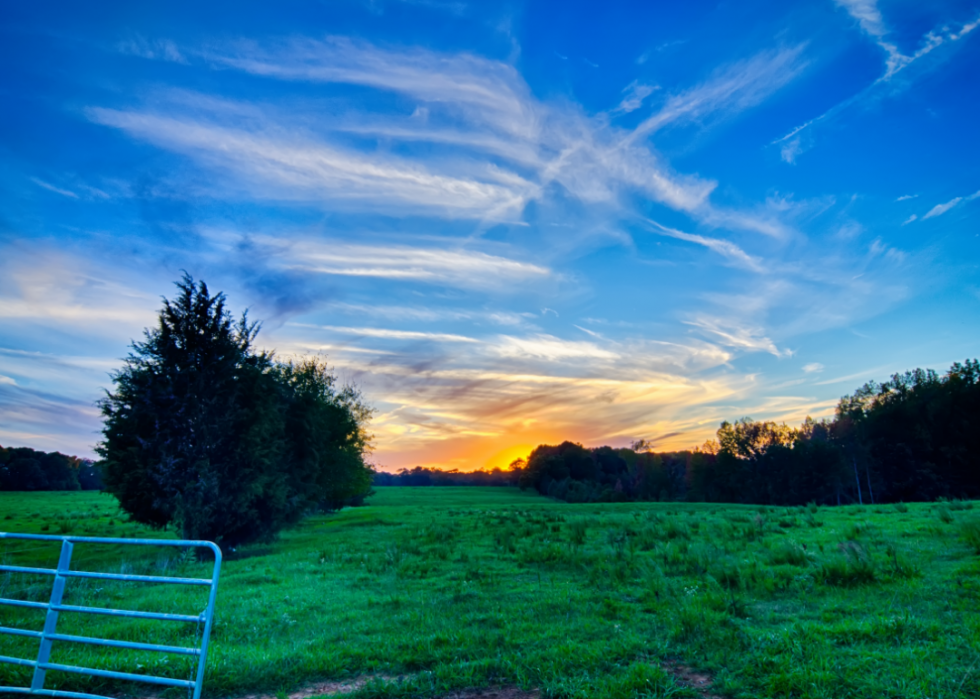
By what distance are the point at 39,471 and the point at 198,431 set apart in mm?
84395

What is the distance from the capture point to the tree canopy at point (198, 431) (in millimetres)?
21766

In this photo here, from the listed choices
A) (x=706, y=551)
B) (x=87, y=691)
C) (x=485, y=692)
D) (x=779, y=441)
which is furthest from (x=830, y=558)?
(x=779, y=441)

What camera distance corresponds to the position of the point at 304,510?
28.7 metres

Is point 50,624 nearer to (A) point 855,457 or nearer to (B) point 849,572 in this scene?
(B) point 849,572

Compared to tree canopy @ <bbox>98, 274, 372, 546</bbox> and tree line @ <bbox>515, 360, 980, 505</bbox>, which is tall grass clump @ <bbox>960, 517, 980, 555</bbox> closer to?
tree canopy @ <bbox>98, 274, 372, 546</bbox>

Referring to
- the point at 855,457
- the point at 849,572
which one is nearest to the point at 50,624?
the point at 849,572

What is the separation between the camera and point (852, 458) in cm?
7431

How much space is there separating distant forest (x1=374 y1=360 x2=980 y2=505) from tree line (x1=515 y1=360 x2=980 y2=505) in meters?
0.13

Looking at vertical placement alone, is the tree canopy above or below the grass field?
above

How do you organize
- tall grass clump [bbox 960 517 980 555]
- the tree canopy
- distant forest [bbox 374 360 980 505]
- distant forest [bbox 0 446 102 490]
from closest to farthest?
tall grass clump [bbox 960 517 980 555] → the tree canopy → distant forest [bbox 374 360 980 505] → distant forest [bbox 0 446 102 490]

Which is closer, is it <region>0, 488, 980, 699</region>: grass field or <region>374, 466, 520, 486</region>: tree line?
<region>0, 488, 980, 699</region>: grass field

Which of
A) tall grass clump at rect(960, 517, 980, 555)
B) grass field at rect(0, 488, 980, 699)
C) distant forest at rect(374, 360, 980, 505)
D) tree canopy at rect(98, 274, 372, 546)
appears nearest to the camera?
grass field at rect(0, 488, 980, 699)

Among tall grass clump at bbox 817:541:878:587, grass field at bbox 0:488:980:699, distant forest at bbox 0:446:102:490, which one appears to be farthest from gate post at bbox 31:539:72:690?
distant forest at bbox 0:446:102:490

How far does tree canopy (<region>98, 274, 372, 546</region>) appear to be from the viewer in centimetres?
2177
